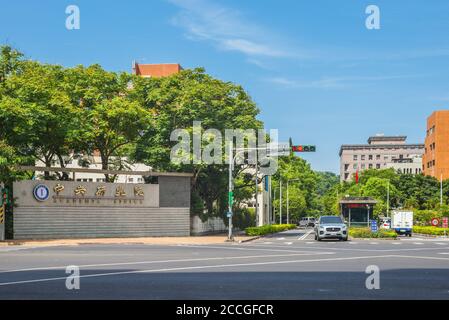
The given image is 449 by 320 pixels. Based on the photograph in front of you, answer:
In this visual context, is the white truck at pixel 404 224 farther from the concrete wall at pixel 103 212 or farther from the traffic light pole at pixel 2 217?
the traffic light pole at pixel 2 217

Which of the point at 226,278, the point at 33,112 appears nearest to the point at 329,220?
the point at 33,112

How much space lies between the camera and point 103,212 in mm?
47500

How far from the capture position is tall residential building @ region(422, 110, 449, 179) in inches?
4811

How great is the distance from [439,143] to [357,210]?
2761 inches

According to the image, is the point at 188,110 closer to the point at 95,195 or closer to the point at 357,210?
the point at 95,195

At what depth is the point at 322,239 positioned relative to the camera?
146 feet

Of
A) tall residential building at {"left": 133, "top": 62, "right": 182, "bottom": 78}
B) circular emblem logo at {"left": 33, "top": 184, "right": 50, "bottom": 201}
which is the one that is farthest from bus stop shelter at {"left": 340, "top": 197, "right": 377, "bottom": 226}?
tall residential building at {"left": 133, "top": 62, "right": 182, "bottom": 78}

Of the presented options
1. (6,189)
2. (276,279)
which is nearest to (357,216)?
(6,189)

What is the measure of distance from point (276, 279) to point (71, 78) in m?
38.4

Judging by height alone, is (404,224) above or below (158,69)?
below

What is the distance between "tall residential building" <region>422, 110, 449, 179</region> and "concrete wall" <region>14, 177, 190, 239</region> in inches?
3247

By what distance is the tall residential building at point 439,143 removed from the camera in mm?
122188

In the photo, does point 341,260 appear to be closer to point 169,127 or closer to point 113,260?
point 113,260

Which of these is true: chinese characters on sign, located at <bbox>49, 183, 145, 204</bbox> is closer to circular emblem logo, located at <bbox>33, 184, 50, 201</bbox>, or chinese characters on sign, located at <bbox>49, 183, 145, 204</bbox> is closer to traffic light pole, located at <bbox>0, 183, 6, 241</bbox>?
circular emblem logo, located at <bbox>33, 184, 50, 201</bbox>
